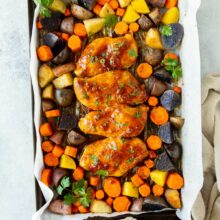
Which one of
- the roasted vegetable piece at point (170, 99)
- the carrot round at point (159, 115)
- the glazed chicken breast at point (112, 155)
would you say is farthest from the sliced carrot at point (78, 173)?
the roasted vegetable piece at point (170, 99)

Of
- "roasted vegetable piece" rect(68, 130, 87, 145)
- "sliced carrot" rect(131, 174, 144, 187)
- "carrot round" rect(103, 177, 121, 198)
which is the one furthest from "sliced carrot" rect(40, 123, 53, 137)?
"sliced carrot" rect(131, 174, 144, 187)

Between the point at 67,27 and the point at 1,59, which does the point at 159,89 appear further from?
the point at 1,59

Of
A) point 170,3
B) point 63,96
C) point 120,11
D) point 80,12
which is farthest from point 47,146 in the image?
point 170,3

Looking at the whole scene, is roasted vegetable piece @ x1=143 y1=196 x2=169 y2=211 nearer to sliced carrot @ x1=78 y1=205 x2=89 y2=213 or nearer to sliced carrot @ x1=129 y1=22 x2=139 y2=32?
sliced carrot @ x1=78 y1=205 x2=89 y2=213

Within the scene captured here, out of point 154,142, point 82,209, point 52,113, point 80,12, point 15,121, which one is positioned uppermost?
point 80,12

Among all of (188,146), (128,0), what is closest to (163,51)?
(128,0)

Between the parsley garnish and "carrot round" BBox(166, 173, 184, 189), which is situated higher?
the parsley garnish

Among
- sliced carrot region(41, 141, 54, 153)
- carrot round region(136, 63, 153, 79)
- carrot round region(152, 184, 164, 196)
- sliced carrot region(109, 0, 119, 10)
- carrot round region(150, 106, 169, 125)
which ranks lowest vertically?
carrot round region(152, 184, 164, 196)

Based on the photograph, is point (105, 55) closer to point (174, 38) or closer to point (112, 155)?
point (174, 38)
